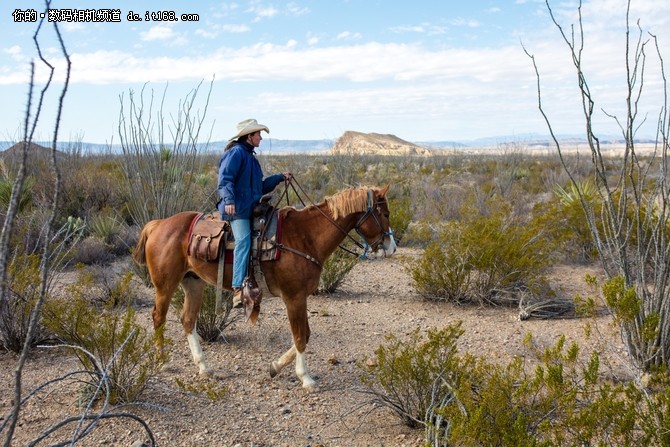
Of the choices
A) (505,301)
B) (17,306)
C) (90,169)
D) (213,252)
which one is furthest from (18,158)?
(505,301)

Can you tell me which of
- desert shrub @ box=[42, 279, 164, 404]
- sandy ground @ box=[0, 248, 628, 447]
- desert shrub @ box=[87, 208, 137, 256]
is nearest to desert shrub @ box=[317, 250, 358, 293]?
sandy ground @ box=[0, 248, 628, 447]

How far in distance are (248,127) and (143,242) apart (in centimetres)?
171

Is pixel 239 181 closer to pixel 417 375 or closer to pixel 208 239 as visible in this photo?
pixel 208 239

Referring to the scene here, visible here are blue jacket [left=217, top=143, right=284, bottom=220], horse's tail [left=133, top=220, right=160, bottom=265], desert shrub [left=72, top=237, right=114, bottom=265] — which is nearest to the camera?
blue jacket [left=217, top=143, right=284, bottom=220]

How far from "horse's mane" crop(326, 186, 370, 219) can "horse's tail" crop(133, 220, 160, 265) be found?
1.91 metres

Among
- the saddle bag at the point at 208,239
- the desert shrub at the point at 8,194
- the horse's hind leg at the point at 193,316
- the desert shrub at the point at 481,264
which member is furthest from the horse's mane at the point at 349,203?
the desert shrub at the point at 8,194

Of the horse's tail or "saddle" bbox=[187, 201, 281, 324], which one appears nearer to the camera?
"saddle" bbox=[187, 201, 281, 324]

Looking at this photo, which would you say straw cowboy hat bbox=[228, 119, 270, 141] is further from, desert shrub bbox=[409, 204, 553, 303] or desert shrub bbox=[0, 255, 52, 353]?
desert shrub bbox=[409, 204, 553, 303]

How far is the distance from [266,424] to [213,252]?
1.63m

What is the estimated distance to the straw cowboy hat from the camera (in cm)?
537

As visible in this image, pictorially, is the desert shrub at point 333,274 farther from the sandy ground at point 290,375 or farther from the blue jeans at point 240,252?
the blue jeans at point 240,252

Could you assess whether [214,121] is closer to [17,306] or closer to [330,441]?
[17,306]

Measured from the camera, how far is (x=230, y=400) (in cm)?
509

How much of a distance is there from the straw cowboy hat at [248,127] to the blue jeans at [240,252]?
0.83 meters
